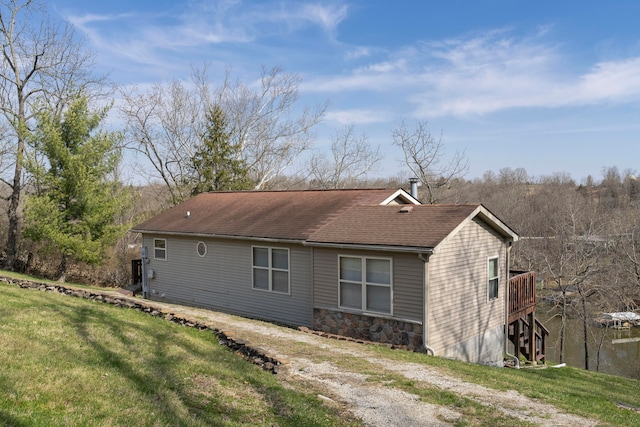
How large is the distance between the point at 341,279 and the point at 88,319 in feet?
18.4

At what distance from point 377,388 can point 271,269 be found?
7.05 metres

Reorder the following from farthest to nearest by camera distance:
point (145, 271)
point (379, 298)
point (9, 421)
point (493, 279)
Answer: point (145, 271) → point (493, 279) → point (379, 298) → point (9, 421)

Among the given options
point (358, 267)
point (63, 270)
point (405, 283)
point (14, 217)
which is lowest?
point (63, 270)

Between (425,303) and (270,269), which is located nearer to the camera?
(425,303)

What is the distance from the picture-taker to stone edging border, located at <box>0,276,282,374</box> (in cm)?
815

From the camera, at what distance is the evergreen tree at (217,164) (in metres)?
29.6

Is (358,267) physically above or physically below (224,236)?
below

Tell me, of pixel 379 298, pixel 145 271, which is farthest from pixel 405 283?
pixel 145 271

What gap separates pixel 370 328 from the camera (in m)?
11.7

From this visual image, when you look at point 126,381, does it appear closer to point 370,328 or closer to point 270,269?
point 370,328

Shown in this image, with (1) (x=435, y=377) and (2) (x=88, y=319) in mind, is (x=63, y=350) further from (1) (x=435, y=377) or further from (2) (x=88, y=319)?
(1) (x=435, y=377)

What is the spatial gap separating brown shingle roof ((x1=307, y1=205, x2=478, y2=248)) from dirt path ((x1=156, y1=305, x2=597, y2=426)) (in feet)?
8.02

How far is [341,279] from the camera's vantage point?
12109 mm

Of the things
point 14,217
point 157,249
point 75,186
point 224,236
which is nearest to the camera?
point 224,236
